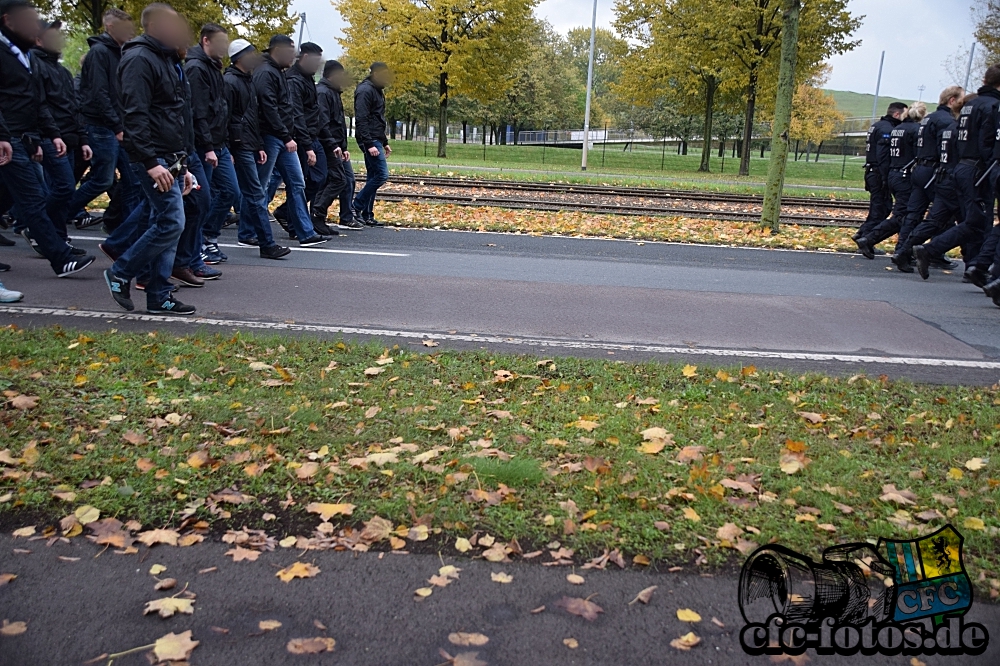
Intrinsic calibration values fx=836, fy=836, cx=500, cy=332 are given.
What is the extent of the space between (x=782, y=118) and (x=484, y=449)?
40.0 ft

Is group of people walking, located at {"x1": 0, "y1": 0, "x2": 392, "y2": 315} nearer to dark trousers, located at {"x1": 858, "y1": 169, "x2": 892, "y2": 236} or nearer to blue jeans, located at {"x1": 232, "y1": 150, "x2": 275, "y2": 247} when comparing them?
blue jeans, located at {"x1": 232, "y1": 150, "x2": 275, "y2": 247}

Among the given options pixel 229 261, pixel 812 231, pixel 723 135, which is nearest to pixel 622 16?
pixel 723 135

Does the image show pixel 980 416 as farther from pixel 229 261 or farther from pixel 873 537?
pixel 229 261

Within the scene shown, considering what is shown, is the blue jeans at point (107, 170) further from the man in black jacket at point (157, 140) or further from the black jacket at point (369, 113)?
the black jacket at point (369, 113)

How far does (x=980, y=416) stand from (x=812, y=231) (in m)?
10.5

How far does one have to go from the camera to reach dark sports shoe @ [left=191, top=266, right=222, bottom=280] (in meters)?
8.74

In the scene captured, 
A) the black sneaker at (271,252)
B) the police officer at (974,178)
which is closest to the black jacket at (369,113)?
the black sneaker at (271,252)

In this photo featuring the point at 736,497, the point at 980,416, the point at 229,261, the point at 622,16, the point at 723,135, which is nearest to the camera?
the point at 736,497

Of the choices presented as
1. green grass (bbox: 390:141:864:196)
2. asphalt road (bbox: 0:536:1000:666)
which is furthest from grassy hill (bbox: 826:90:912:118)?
asphalt road (bbox: 0:536:1000:666)

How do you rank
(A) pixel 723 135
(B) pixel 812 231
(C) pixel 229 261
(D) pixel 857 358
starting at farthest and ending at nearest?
1. (A) pixel 723 135
2. (B) pixel 812 231
3. (C) pixel 229 261
4. (D) pixel 857 358

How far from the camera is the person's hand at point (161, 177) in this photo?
6695 millimetres

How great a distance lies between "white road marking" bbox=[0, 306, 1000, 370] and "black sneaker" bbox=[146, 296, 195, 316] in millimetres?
82

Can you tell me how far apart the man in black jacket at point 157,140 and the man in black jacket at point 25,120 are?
1.52m

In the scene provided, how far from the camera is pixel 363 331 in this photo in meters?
7.00
